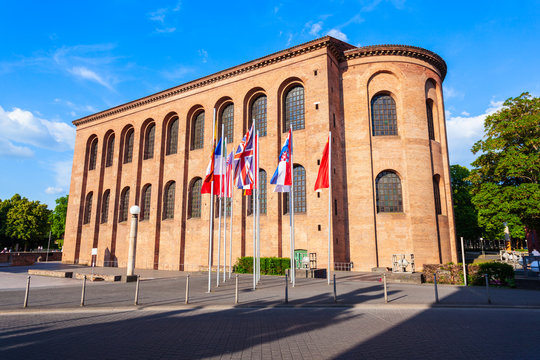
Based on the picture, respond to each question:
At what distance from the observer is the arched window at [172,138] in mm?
33938

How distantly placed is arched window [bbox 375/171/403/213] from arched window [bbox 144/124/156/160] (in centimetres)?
2526

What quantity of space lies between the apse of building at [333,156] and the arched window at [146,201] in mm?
1047

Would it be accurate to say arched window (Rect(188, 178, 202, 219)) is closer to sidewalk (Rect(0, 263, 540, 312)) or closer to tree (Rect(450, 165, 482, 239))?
sidewalk (Rect(0, 263, 540, 312))

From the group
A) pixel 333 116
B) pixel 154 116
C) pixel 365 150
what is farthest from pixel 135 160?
pixel 365 150

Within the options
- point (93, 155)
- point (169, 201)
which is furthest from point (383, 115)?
point (93, 155)

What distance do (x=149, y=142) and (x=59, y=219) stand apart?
47966 millimetres

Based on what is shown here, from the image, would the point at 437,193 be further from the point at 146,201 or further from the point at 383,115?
the point at 146,201

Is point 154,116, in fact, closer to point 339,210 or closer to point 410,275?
point 339,210

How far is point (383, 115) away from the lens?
26156mm

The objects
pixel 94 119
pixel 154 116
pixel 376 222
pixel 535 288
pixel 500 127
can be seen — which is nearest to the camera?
pixel 535 288

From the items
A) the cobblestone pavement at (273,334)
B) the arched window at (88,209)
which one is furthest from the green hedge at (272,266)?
the arched window at (88,209)

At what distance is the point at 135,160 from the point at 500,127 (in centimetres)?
3620

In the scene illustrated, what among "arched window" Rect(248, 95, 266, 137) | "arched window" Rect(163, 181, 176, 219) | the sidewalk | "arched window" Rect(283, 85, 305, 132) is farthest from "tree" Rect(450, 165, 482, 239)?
"arched window" Rect(163, 181, 176, 219)

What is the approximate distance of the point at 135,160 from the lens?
35.2 m
